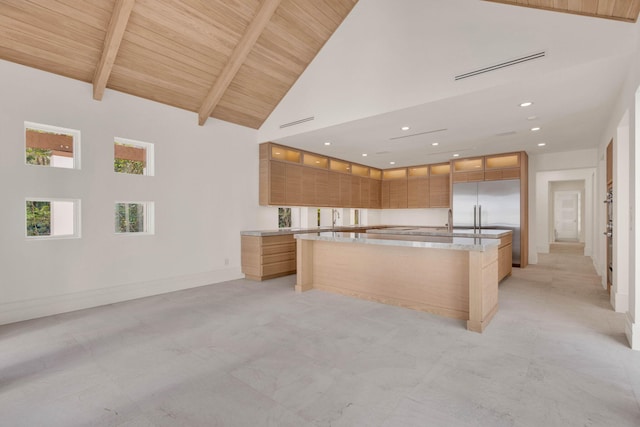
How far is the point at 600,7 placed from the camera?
2746 millimetres

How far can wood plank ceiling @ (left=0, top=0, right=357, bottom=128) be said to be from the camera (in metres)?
3.50

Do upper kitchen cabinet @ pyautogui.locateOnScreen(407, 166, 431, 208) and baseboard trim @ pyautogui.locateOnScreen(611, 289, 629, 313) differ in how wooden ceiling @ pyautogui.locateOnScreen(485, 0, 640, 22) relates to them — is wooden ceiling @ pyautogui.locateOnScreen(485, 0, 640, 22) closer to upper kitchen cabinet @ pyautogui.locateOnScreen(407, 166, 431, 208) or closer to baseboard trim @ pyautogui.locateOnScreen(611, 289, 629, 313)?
baseboard trim @ pyautogui.locateOnScreen(611, 289, 629, 313)

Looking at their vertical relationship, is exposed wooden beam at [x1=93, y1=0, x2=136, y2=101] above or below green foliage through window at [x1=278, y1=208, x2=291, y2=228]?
above

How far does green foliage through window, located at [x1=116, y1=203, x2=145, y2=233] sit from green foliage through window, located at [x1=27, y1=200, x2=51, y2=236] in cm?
79

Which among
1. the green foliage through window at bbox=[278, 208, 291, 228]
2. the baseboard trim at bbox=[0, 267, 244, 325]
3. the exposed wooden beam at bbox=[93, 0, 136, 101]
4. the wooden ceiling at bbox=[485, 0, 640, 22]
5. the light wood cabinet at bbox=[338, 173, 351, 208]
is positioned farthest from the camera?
the light wood cabinet at bbox=[338, 173, 351, 208]

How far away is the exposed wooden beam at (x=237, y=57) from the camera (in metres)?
4.05

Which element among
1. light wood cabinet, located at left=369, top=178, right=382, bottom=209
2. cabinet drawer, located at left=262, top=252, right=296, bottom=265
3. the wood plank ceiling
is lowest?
cabinet drawer, located at left=262, top=252, right=296, bottom=265

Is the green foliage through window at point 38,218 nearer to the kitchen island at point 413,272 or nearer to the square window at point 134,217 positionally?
the square window at point 134,217

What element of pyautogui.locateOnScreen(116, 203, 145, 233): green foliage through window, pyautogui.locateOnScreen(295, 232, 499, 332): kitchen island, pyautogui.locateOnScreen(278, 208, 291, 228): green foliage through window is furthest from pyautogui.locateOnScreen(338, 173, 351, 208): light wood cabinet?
pyautogui.locateOnScreen(116, 203, 145, 233): green foliage through window

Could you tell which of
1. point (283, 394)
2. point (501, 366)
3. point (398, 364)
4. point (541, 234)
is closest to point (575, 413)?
point (501, 366)

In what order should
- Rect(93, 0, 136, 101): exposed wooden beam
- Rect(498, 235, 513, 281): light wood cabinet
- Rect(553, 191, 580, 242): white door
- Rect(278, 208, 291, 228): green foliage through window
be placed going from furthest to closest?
Rect(553, 191, 580, 242): white door
Rect(278, 208, 291, 228): green foliage through window
Rect(498, 235, 513, 281): light wood cabinet
Rect(93, 0, 136, 101): exposed wooden beam

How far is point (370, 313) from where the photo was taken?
12.4 feet

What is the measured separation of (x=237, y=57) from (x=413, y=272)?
3.98 meters

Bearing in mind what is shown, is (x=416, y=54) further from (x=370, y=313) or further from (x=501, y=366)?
(x=501, y=366)
